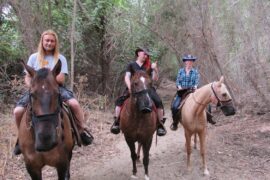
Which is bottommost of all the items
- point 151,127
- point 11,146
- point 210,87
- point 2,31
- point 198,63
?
point 11,146

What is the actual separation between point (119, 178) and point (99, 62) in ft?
29.6

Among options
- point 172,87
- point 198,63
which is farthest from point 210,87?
point 172,87

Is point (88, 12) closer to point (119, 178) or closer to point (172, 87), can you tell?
point (119, 178)

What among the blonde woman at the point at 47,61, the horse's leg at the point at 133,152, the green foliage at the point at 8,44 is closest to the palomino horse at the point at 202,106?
the horse's leg at the point at 133,152

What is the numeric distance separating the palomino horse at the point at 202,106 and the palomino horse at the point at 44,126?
3.04m

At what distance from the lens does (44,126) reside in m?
4.14

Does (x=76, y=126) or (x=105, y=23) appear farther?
(x=105, y=23)

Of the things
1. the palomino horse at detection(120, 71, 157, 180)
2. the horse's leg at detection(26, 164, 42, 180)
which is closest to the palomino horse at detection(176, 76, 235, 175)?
the palomino horse at detection(120, 71, 157, 180)

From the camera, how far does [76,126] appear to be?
5934 mm

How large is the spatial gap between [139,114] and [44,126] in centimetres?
290

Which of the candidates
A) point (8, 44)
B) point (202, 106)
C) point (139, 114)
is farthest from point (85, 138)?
point (8, 44)

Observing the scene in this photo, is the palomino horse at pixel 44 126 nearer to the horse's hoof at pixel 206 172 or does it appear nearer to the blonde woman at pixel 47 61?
the blonde woman at pixel 47 61

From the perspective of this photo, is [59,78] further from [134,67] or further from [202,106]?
[202,106]

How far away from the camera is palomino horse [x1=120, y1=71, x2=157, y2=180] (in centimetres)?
637
